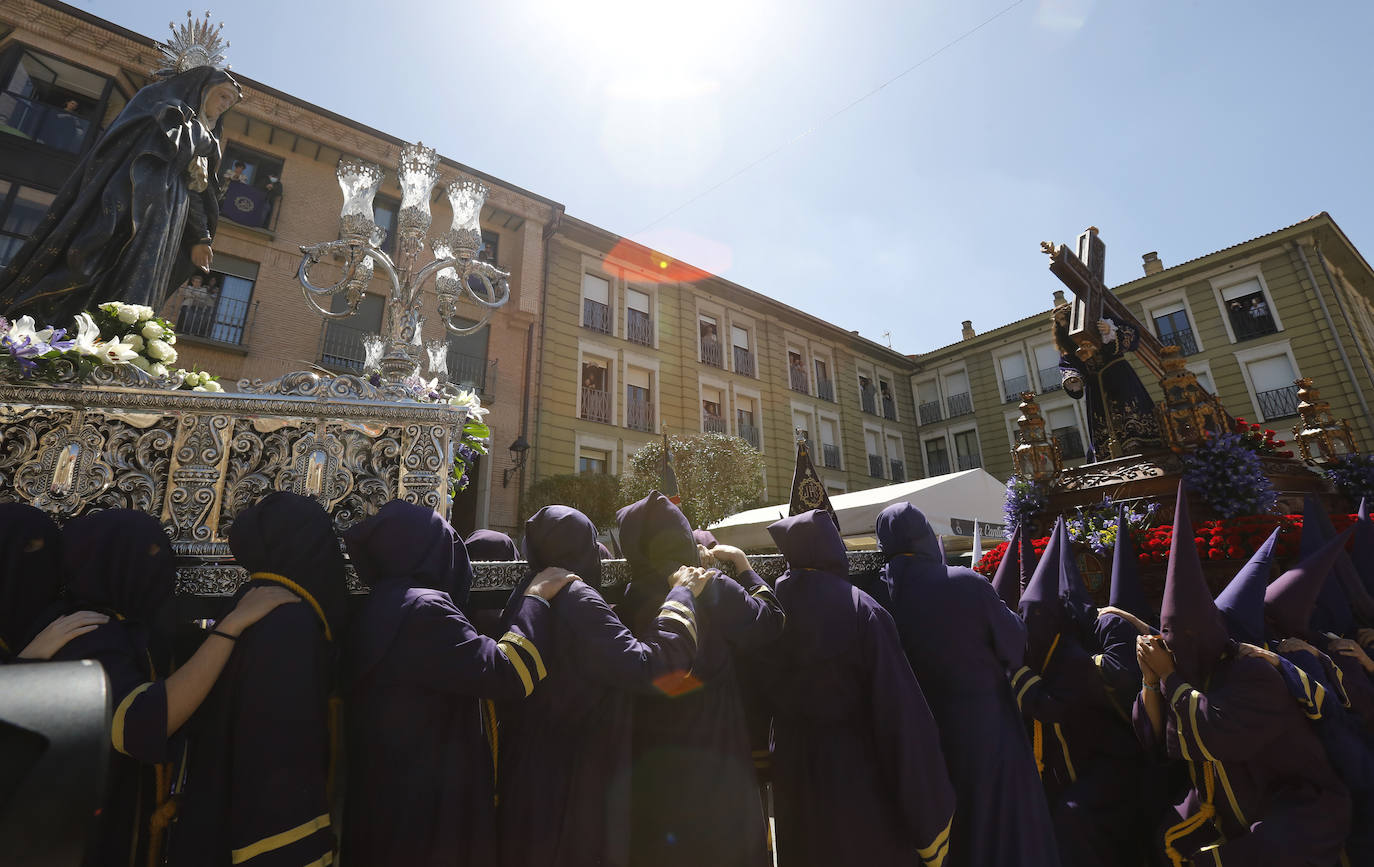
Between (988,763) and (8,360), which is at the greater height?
(8,360)

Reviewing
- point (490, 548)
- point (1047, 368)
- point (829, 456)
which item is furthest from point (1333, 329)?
point (490, 548)

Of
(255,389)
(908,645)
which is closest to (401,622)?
(255,389)

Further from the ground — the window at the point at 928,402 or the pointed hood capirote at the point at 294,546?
the window at the point at 928,402

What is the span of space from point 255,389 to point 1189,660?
4341mm

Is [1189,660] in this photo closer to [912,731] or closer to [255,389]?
[912,731]

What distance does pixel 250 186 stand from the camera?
14.2 metres

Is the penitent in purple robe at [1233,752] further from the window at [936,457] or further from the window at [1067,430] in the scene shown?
the window at [936,457]

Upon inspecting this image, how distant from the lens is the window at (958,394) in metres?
25.7

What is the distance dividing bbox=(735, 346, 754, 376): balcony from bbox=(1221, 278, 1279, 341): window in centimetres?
1508

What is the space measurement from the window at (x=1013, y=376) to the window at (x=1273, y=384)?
6373mm

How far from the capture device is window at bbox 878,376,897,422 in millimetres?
25938

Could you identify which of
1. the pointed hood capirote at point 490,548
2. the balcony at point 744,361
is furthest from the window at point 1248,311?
the pointed hood capirote at point 490,548

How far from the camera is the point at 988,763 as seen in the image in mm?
2680

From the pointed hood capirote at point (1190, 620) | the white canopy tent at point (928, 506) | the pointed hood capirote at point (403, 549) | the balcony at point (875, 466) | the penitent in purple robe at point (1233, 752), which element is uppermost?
the balcony at point (875, 466)
